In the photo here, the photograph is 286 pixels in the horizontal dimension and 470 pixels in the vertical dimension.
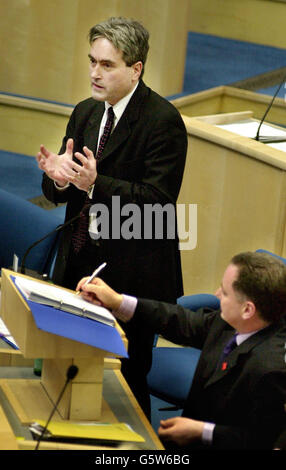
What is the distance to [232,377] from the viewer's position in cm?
232

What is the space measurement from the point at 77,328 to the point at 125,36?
1099 mm

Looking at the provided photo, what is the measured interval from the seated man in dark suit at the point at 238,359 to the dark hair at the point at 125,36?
831 mm

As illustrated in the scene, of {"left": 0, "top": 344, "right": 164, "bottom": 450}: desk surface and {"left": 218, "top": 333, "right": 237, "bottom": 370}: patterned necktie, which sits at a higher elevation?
{"left": 218, "top": 333, "right": 237, "bottom": 370}: patterned necktie

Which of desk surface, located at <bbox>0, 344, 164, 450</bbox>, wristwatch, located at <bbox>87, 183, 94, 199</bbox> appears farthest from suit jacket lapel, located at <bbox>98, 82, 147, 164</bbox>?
desk surface, located at <bbox>0, 344, 164, 450</bbox>

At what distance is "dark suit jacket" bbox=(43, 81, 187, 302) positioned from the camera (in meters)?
2.83

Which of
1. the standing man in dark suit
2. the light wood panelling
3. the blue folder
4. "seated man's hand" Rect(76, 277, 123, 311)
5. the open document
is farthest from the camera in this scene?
the light wood panelling

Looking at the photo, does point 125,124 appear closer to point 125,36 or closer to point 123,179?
point 123,179

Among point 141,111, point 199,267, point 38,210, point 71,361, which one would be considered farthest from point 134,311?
point 199,267

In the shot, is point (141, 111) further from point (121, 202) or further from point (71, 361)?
point (71, 361)

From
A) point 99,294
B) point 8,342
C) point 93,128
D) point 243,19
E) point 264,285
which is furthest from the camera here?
point 243,19

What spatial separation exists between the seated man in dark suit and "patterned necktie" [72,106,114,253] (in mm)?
551

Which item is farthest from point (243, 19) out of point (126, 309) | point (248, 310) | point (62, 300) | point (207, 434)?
point (207, 434)

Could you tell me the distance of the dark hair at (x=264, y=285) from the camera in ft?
7.41

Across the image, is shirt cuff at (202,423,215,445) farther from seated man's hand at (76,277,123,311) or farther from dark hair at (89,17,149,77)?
dark hair at (89,17,149,77)
